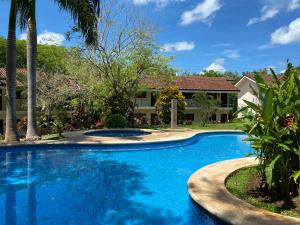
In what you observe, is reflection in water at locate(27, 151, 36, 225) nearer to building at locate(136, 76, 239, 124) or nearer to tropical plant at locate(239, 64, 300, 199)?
tropical plant at locate(239, 64, 300, 199)

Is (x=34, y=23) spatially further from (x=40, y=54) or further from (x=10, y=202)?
(x=40, y=54)

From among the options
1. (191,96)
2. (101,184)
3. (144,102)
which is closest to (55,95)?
(101,184)

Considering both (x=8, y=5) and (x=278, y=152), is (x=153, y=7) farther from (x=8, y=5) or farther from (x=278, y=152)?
(x=278, y=152)

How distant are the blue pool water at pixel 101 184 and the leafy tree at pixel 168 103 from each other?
1495 cm

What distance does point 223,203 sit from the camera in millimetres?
6086

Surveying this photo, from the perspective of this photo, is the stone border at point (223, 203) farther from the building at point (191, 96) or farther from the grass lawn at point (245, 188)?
the building at point (191, 96)

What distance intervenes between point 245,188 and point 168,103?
23943 millimetres

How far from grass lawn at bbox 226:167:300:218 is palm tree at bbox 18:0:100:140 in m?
10.5

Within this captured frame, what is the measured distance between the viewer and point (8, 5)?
15.1 m

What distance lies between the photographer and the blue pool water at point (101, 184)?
258 inches

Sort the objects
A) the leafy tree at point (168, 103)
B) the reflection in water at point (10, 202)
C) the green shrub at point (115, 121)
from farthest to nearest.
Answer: the leafy tree at point (168, 103)
the green shrub at point (115, 121)
the reflection in water at point (10, 202)

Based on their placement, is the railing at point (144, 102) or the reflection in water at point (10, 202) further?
the railing at point (144, 102)

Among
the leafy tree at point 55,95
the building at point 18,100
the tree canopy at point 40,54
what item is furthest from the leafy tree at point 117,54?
the tree canopy at point 40,54

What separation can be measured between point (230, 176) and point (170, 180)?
185 cm
